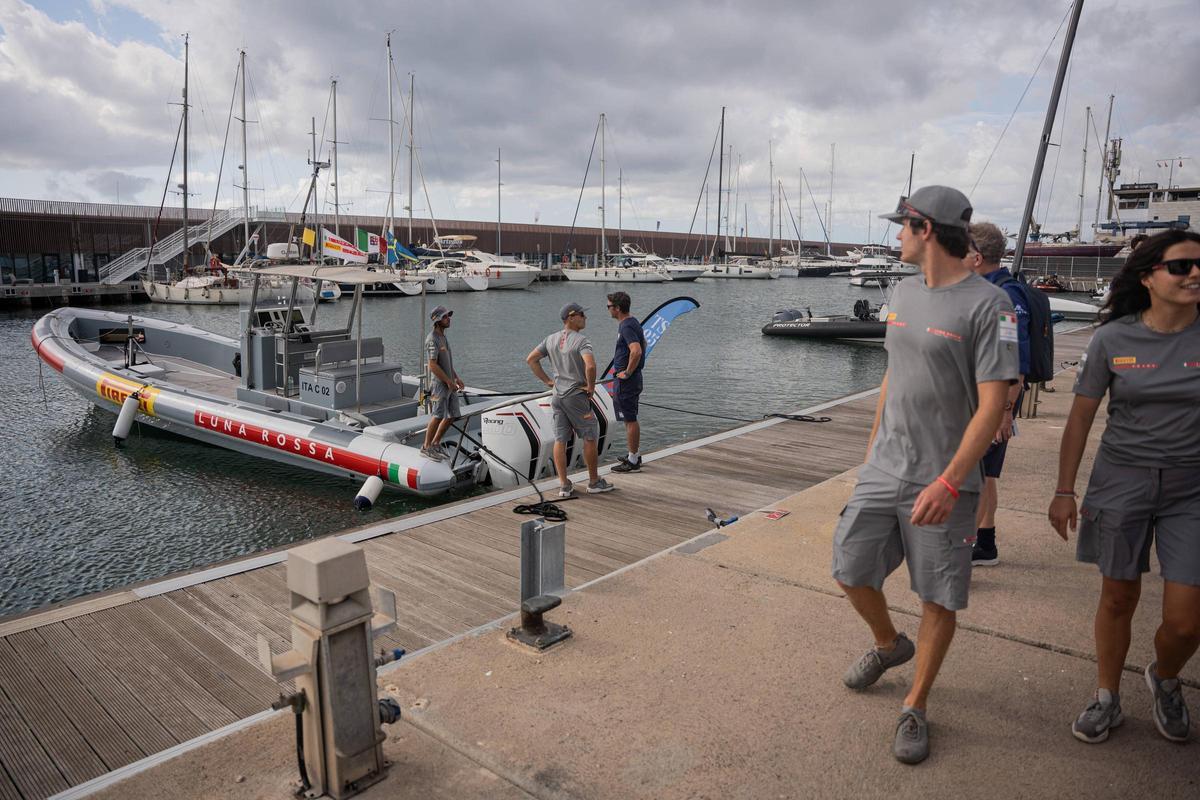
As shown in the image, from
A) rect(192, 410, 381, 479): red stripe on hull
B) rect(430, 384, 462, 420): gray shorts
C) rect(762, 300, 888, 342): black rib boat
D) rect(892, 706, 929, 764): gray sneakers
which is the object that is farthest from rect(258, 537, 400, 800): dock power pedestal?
rect(762, 300, 888, 342): black rib boat

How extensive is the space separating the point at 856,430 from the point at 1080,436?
7824 millimetres

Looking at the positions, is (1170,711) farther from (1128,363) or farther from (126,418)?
(126,418)

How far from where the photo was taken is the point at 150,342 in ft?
53.1

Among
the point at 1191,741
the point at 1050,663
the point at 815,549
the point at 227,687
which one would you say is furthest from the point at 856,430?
the point at 227,687

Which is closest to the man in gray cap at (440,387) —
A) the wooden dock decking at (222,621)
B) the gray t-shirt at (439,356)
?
the gray t-shirt at (439,356)

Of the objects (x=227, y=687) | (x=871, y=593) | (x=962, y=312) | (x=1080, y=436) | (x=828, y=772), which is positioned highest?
(x=962, y=312)

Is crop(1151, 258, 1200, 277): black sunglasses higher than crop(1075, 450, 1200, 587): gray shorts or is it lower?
higher

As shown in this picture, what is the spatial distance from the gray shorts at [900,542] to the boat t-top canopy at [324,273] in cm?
825

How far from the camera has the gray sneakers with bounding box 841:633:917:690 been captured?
3.39 meters

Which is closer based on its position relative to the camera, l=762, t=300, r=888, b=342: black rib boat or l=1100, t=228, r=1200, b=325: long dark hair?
l=1100, t=228, r=1200, b=325: long dark hair

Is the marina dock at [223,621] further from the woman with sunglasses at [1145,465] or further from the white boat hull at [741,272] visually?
the white boat hull at [741,272]

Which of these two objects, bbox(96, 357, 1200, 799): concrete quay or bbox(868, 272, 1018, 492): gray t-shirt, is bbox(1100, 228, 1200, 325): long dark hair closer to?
bbox(868, 272, 1018, 492): gray t-shirt

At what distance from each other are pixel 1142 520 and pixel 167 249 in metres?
58.4

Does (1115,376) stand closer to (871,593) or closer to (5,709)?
(871,593)
